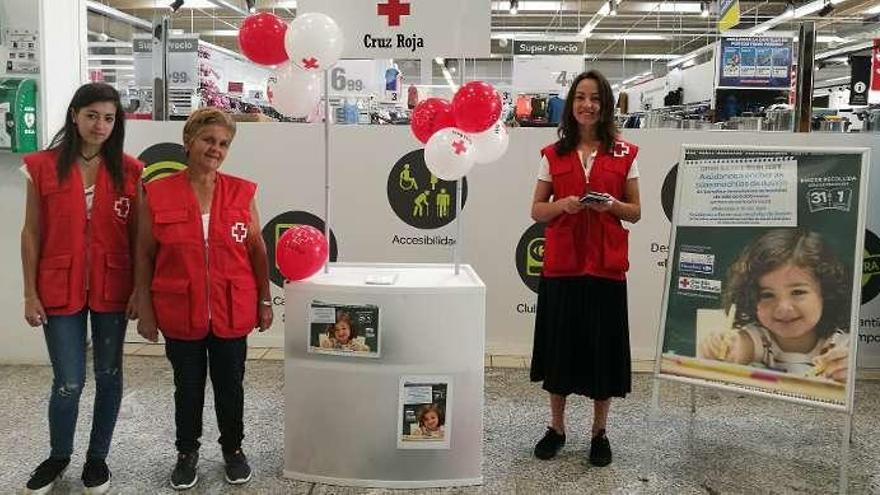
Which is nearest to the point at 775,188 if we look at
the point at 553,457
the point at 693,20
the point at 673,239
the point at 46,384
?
the point at 673,239

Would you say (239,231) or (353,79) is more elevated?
(353,79)

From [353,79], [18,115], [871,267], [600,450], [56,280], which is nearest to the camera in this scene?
[56,280]

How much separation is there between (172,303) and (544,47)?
732cm

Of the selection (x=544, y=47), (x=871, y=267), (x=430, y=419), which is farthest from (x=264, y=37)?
(x=544, y=47)

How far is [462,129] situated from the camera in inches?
103

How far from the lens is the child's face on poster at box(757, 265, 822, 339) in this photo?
260 centimetres

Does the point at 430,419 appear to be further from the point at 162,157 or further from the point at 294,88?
the point at 162,157

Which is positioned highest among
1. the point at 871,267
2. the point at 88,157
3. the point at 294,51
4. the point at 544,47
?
the point at 544,47

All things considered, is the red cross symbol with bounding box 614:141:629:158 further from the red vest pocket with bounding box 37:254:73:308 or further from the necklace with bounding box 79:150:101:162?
the red vest pocket with bounding box 37:254:73:308

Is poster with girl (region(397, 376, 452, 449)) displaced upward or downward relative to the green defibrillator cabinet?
downward

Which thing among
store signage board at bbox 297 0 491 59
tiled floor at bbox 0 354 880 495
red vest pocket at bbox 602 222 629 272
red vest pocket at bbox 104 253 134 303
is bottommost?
tiled floor at bbox 0 354 880 495

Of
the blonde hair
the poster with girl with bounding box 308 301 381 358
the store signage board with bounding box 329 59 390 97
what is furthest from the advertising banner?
the store signage board with bounding box 329 59 390 97

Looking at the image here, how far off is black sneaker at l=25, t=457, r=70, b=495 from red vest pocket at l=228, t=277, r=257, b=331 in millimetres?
782

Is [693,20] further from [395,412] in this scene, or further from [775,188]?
[395,412]
